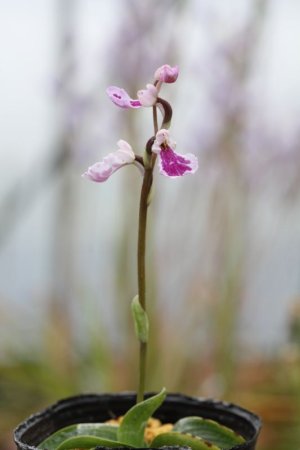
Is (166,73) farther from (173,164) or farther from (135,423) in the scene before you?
(135,423)

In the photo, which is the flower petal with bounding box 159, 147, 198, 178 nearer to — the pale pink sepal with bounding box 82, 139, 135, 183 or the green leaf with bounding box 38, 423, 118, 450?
the pale pink sepal with bounding box 82, 139, 135, 183

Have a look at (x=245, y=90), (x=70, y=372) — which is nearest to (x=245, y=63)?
(x=245, y=90)

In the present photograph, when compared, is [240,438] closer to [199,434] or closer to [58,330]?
[199,434]

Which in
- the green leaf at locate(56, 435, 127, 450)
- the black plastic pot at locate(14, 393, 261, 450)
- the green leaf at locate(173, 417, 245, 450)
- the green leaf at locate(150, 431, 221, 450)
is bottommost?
the black plastic pot at locate(14, 393, 261, 450)

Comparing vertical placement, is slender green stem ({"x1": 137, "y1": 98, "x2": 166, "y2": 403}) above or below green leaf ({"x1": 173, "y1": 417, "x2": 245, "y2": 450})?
above

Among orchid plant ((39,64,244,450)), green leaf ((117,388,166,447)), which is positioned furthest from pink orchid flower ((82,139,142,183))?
green leaf ((117,388,166,447))

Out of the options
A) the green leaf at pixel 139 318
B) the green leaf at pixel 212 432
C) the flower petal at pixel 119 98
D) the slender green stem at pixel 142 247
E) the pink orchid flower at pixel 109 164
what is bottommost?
the green leaf at pixel 212 432

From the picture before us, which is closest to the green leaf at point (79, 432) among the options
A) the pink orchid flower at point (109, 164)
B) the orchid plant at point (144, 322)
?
the orchid plant at point (144, 322)

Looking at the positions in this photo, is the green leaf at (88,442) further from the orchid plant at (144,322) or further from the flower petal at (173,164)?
the flower petal at (173,164)
